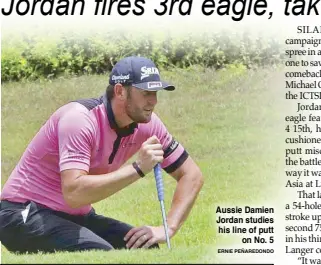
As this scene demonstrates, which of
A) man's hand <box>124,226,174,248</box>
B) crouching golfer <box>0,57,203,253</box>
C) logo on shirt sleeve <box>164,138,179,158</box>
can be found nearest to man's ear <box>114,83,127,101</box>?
crouching golfer <box>0,57,203,253</box>

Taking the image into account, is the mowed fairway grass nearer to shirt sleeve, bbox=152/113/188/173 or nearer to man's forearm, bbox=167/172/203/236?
man's forearm, bbox=167/172/203/236

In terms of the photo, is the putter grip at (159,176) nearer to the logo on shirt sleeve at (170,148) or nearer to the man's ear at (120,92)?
the logo on shirt sleeve at (170,148)

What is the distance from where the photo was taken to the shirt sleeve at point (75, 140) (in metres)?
5.25

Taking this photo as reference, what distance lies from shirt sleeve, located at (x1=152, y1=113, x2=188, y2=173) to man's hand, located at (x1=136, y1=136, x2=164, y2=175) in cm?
36

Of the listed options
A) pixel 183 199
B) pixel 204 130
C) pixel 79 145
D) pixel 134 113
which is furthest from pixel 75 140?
pixel 204 130

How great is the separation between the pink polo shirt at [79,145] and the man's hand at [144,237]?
0.32 m

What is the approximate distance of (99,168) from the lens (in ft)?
18.2

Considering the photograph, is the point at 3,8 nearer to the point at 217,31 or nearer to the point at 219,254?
the point at 217,31

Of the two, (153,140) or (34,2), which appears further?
(34,2)

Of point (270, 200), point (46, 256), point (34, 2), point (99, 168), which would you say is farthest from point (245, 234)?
point (34, 2)

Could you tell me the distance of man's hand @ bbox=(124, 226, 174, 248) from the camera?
5457 millimetres

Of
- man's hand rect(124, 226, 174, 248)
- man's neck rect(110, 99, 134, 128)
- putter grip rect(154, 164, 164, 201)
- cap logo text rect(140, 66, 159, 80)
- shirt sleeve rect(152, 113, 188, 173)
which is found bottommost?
man's hand rect(124, 226, 174, 248)

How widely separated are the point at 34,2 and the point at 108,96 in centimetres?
84

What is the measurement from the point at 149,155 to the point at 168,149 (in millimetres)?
473
